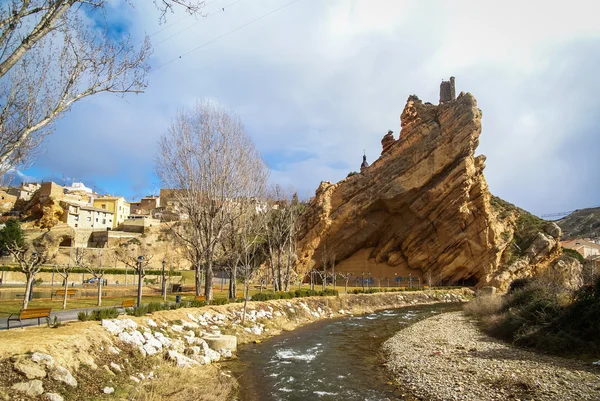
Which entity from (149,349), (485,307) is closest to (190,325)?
(149,349)

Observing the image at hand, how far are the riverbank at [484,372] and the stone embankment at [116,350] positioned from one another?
7252 mm

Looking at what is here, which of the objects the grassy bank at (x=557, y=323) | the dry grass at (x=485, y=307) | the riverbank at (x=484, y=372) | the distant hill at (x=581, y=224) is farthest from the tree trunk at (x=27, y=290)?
the distant hill at (x=581, y=224)

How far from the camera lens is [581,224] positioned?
13862cm

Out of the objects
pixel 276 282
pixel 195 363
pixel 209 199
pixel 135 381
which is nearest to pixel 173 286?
pixel 276 282

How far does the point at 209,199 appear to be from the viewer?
26047 millimetres

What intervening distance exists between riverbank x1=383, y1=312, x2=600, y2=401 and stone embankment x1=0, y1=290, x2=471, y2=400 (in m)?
7.25

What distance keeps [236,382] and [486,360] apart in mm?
9846

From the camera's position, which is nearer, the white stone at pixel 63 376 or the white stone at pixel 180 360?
the white stone at pixel 63 376

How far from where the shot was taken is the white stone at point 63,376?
31.3 ft

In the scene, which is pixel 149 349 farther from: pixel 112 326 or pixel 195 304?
pixel 195 304

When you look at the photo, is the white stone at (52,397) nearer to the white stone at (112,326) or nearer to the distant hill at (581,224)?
the white stone at (112,326)

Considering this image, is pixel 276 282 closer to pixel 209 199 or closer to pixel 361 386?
pixel 209 199

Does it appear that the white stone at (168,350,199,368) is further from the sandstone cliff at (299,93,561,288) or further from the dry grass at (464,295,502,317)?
the sandstone cliff at (299,93,561,288)

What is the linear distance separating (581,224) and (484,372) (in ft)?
517
